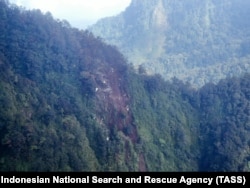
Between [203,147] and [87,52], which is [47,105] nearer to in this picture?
[87,52]

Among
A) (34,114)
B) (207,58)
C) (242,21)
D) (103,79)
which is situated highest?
(242,21)

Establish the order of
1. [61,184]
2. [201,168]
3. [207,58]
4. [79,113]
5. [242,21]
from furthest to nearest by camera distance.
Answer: [242,21] < [207,58] < [201,168] < [79,113] < [61,184]

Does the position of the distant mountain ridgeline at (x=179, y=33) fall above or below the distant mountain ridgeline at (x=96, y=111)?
above

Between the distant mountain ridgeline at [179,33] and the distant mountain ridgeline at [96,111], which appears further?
the distant mountain ridgeline at [179,33]

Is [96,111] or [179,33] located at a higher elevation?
[179,33]

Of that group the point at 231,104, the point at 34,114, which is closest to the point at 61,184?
the point at 34,114
